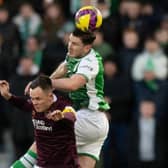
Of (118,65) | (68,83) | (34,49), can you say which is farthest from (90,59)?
(34,49)

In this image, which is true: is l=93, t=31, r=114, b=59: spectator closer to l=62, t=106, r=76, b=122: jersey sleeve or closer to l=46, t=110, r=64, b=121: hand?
l=62, t=106, r=76, b=122: jersey sleeve

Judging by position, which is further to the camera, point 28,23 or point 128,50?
point 28,23

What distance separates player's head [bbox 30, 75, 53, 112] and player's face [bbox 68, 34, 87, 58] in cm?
57

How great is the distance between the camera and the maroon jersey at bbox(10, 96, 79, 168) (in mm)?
9711

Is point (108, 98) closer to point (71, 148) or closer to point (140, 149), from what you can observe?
point (140, 149)

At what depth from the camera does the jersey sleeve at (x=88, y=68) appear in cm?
978

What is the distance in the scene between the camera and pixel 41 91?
948cm

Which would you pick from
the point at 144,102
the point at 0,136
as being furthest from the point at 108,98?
the point at 0,136

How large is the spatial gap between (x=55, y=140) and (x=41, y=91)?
0.58m

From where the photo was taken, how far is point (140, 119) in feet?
49.5

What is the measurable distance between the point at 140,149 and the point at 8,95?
5.62 metres

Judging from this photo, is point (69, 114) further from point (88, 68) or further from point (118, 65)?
point (118, 65)

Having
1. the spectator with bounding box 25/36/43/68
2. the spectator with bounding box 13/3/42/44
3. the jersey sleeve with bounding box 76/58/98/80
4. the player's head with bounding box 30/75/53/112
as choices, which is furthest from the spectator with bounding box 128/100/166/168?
the player's head with bounding box 30/75/53/112

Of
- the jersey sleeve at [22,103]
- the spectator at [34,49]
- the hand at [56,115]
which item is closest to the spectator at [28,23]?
the spectator at [34,49]
